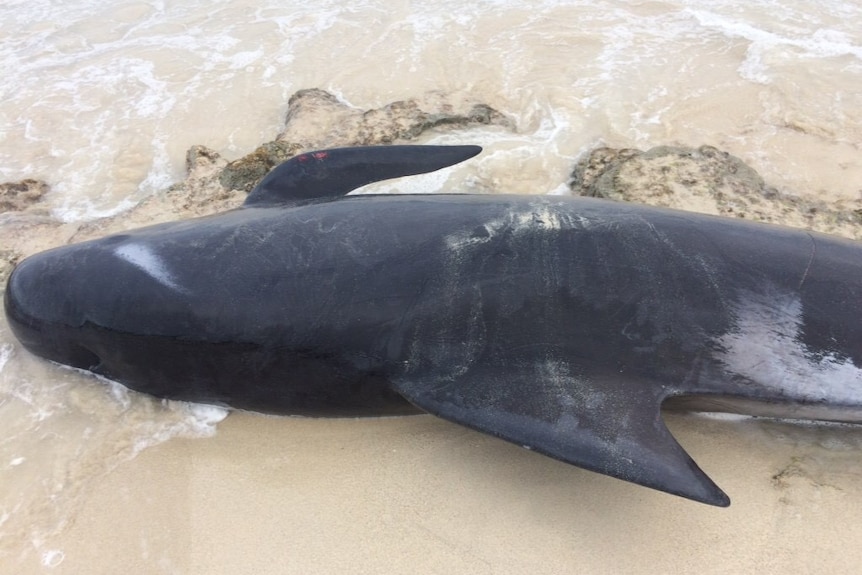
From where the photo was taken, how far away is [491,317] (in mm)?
2994

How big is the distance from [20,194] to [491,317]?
4.94 m

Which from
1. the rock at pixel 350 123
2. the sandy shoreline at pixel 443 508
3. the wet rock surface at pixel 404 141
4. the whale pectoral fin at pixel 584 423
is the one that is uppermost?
the rock at pixel 350 123

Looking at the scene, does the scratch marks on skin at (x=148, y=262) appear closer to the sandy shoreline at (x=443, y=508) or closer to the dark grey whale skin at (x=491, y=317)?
the dark grey whale skin at (x=491, y=317)

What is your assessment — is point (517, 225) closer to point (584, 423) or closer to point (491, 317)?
point (491, 317)

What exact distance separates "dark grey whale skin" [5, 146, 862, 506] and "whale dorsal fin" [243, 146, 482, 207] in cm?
39

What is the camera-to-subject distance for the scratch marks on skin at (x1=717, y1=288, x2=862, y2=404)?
2.85 m

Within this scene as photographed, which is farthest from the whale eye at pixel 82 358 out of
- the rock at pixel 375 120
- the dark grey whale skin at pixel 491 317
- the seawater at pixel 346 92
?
the rock at pixel 375 120

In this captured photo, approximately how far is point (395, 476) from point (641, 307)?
5.16 feet

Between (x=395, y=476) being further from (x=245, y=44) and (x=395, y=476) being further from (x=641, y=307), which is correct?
(x=245, y=44)

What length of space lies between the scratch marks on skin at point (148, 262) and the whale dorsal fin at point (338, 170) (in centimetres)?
75

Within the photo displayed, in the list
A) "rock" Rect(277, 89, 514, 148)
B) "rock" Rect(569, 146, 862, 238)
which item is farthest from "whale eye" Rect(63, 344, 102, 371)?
"rock" Rect(569, 146, 862, 238)

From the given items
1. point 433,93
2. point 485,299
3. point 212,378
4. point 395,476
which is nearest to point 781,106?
point 433,93

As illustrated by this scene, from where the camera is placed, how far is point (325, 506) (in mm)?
3203

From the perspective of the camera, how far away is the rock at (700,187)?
4.67 metres
